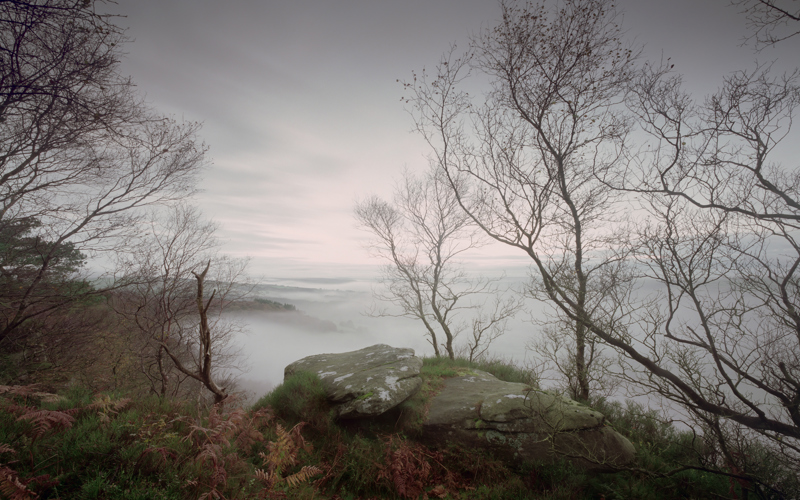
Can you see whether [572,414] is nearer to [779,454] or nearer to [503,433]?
[503,433]

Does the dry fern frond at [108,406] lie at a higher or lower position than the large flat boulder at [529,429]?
higher

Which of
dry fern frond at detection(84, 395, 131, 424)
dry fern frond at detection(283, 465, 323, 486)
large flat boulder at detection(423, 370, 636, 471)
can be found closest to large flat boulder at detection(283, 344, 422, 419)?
large flat boulder at detection(423, 370, 636, 471)

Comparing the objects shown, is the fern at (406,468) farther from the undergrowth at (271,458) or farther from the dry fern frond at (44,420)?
the dry fern frond at (44,420)

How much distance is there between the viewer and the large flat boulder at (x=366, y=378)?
5.17 m

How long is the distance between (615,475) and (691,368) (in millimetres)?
2275

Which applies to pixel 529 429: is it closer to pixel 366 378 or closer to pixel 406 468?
pixel 406 468

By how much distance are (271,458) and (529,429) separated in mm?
4210

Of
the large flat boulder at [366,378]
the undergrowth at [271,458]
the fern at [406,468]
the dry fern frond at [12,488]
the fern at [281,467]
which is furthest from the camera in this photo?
the large flat boulder at [366,378]

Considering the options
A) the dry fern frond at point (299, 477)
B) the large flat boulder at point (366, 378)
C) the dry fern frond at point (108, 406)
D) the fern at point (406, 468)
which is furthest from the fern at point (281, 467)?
the dry fern frond at point (108, 406)

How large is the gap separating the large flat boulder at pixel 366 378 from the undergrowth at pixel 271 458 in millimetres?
302

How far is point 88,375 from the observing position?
10234 mm

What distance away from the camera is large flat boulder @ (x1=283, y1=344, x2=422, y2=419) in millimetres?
5168

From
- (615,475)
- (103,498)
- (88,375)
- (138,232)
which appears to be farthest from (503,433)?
(88,375)

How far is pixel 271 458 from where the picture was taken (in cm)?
364
